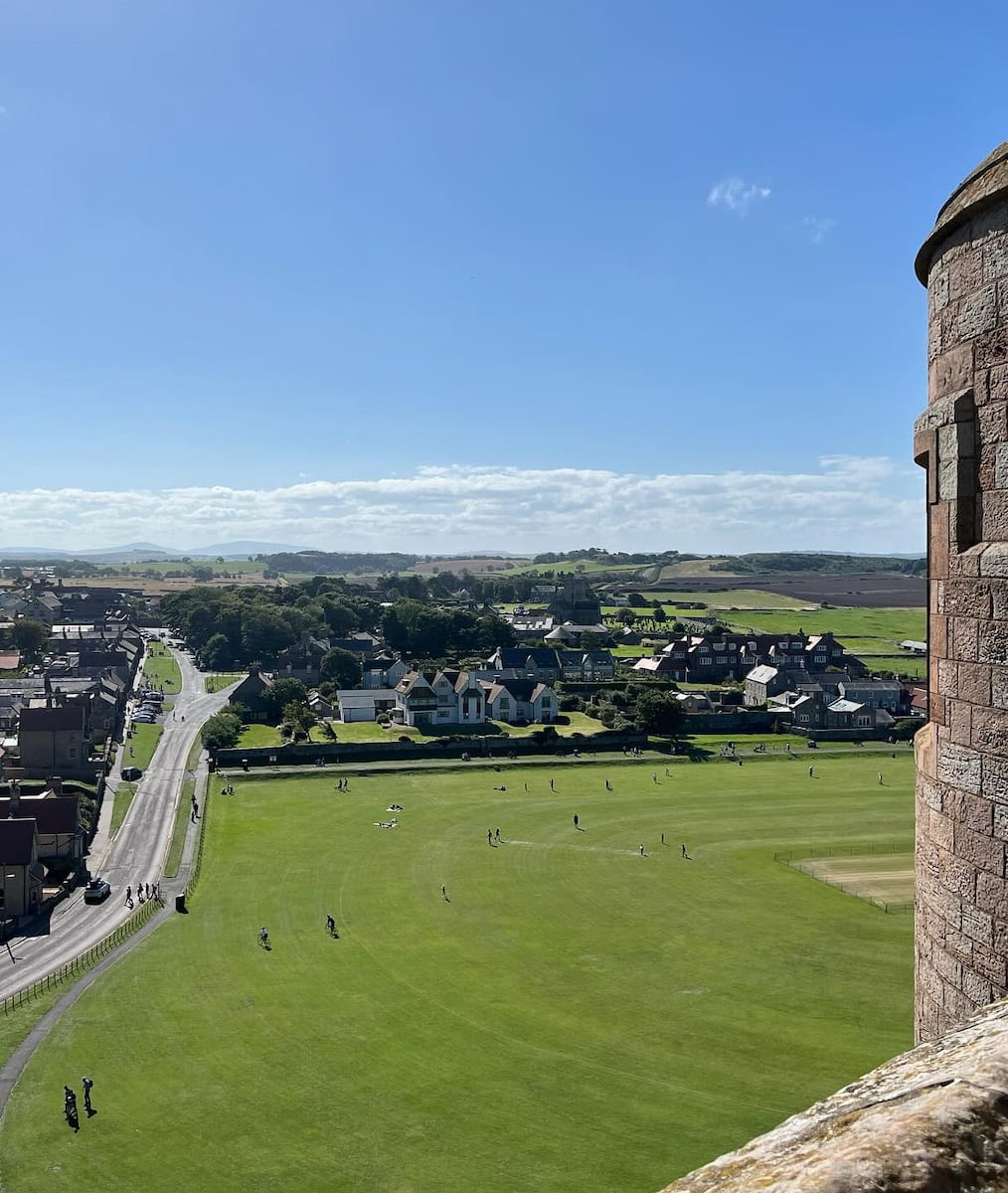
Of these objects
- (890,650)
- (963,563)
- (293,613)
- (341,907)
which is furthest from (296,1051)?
(890,650)

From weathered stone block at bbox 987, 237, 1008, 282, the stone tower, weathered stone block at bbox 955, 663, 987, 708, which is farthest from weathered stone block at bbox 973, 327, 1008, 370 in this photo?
weathered stone block at bbox 955, 663, 987, 708

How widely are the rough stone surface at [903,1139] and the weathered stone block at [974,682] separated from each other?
1.87 m

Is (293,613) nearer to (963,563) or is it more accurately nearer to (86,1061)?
(86,1061)

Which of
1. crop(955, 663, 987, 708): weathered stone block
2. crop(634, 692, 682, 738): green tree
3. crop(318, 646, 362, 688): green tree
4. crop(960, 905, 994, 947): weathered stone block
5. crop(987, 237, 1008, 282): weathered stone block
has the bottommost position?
crop(634, 692, 682, 738): green tree

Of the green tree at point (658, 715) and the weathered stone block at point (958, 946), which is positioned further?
the green tree at point (658, 715)

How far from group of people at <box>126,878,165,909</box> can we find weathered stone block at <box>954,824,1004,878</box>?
139 ft

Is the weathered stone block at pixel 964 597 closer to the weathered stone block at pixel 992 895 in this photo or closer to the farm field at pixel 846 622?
the weathered stone block at pixel 992 895

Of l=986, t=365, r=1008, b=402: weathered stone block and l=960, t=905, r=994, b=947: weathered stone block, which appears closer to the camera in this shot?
l=986, t=365, r=1008, b=402: weathered stone block

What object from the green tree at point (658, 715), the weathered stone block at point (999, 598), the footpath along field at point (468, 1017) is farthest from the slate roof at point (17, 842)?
the green tree at point (658, 715)

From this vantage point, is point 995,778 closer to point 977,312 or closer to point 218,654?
point 977,312

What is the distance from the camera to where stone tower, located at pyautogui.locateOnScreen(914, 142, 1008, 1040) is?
5.68 meters

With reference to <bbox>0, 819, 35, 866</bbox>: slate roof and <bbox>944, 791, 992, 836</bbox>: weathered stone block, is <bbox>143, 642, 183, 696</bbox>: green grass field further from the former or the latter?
<bbox>944, 791, 992, 836</bbox>: weathered stone block

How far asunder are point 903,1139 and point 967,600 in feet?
10.5

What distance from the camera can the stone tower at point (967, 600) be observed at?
5680 millimetres
